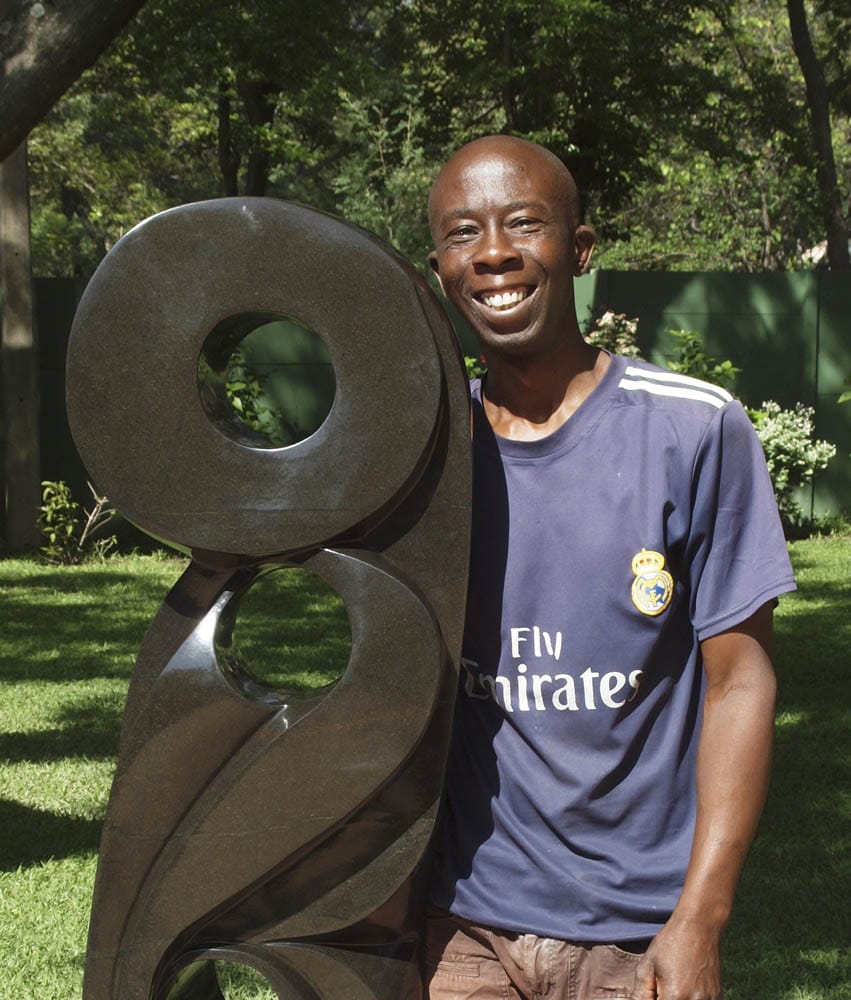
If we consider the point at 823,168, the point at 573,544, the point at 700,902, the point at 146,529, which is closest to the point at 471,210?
the point at 573,544

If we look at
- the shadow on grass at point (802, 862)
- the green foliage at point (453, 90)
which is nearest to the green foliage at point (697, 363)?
the green foliage at point (453, 90)

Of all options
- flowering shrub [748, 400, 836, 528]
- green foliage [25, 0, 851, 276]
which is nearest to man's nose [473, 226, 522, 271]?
flowering shrub [748, 400, 836, 528]

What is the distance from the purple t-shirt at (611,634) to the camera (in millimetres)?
2010

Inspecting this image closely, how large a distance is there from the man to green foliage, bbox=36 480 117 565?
31.3 feet

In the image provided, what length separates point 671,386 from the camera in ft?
6.82

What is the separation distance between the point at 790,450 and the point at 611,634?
414 inches

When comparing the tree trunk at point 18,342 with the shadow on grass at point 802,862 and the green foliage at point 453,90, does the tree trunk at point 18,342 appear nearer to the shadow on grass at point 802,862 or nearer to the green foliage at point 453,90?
the green foliage at point 453,90

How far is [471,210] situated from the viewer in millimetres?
2094

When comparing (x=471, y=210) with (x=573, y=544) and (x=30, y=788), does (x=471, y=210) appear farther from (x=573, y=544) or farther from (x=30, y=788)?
(x=30, y=788)

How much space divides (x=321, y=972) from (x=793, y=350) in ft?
37.0

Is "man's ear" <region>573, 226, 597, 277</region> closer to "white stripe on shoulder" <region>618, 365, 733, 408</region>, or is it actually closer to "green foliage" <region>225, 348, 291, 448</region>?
"white stripe on shoulder" <region>618, 365, 733, 408</region>

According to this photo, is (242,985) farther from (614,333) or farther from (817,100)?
(817,100)

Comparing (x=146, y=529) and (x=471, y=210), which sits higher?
(x=471, y=210)

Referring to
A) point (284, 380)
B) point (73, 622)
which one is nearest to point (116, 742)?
point (73, 622)
